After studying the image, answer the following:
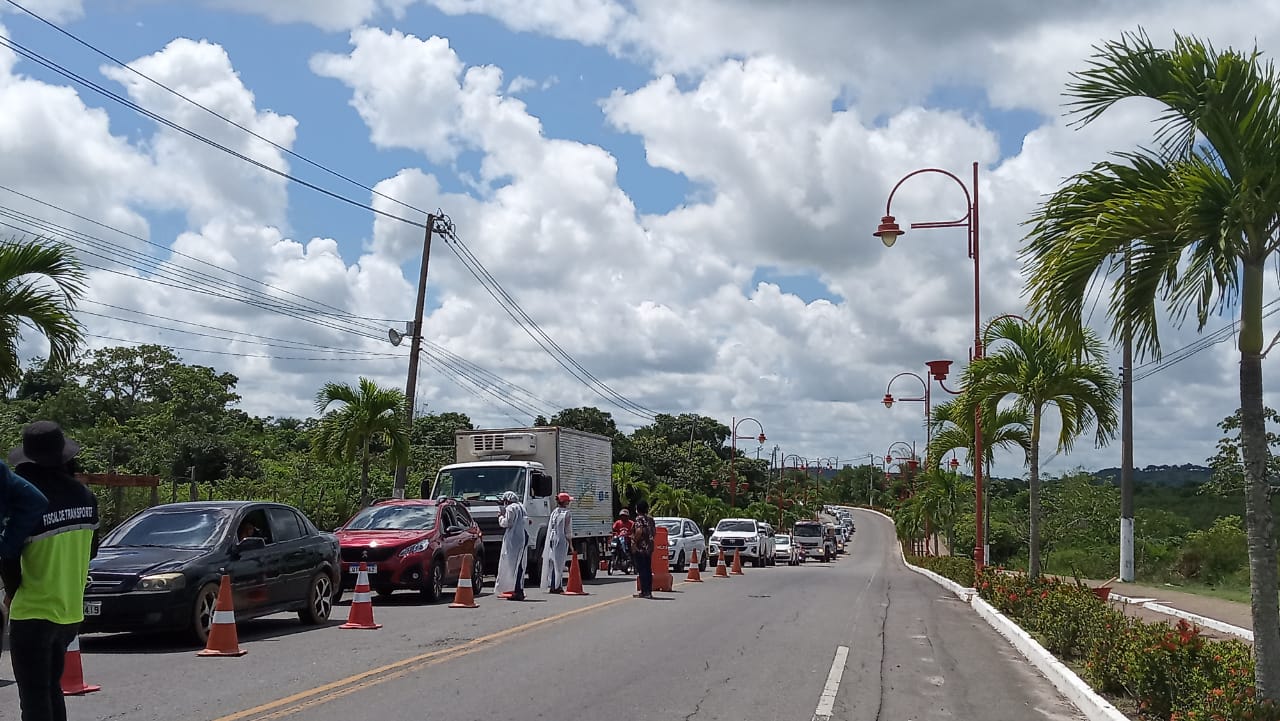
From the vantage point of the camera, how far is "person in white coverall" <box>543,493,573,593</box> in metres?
20.5

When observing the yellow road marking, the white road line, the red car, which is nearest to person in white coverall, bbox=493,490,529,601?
the red car

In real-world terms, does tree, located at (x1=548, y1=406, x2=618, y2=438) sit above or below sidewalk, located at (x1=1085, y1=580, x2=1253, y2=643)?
above

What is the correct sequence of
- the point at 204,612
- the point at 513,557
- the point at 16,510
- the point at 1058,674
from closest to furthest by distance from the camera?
the point at 16,510, the point at 1058,674, the point at 204,612, the point at 513,557

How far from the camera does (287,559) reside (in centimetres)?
1359

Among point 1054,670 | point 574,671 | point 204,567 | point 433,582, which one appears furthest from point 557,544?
point 1054,670

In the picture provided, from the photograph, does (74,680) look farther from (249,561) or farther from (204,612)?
(249,561)

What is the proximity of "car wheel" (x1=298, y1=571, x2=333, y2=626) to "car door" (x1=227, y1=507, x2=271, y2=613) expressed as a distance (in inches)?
40.4

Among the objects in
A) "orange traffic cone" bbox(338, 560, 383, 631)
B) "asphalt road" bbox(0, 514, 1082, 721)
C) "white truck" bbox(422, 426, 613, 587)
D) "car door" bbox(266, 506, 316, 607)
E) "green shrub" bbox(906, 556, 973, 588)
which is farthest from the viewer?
"green shrub" bbox(906, 556, 973, 588)

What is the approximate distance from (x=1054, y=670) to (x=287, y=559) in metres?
8.72

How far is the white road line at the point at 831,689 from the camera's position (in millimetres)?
8930

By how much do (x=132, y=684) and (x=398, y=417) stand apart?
18.3 metres

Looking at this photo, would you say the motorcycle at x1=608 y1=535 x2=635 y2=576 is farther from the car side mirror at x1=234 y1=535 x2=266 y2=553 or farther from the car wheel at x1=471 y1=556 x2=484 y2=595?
the car side mirror at x1=234 y1=535 x2=266 y2=553

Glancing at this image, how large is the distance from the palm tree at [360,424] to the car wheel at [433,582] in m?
9.10

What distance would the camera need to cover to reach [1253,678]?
25.8 ft
